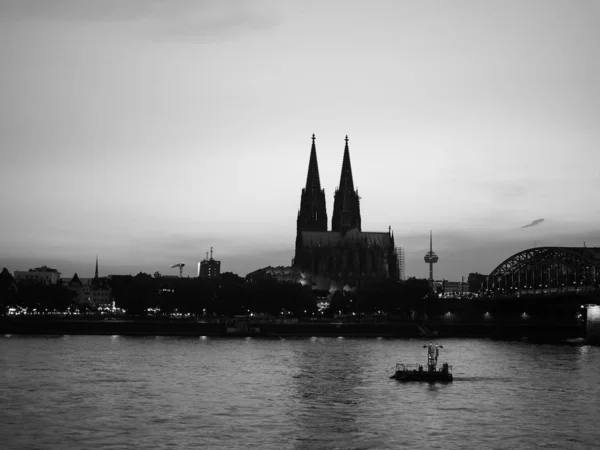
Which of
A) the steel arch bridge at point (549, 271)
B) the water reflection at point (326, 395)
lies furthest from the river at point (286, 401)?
the steel arch bridge at point (549, 271)

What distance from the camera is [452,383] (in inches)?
2469

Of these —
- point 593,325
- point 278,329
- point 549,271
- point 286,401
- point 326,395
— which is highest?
point 549,271

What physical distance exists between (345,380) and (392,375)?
4.09 metres

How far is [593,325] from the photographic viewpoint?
375 ft

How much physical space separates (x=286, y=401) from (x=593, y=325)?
72.4 metres

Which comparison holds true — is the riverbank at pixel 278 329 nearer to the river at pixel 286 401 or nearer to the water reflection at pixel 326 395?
the water reflection at pixel 326 395

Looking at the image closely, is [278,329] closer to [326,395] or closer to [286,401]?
[326,395]

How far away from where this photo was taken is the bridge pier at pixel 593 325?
113 metres

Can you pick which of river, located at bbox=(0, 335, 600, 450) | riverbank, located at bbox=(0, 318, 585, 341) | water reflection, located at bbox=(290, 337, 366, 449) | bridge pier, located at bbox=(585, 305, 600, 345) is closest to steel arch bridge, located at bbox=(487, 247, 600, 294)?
bridge pier, located at bbox=(585, 305, 600, 345)

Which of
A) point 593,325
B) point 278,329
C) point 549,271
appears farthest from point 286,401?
point 549,271

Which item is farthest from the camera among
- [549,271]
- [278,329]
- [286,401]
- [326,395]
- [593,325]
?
[549,271]

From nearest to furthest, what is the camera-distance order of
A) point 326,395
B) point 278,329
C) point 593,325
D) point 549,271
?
1. point 326,395
2. point 593,325
3. point 278,329
4. point 549,271

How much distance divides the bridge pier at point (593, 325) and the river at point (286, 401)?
903 inches

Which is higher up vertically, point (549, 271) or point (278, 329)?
point (549, 271)
